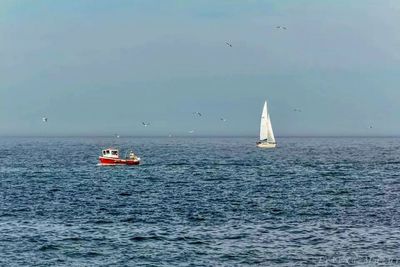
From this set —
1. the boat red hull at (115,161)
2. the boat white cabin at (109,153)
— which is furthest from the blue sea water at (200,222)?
the boat white cabin at (109,153)

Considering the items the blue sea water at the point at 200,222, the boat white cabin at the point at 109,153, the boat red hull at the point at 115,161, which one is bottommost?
the blue sea water at the point at 200,222

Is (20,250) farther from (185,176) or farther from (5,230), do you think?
(185,176)

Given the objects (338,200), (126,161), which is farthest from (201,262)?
(126,161)

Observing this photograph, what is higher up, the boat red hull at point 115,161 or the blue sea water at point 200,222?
the boat red hull at point 115,161

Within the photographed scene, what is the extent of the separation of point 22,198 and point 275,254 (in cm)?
3671

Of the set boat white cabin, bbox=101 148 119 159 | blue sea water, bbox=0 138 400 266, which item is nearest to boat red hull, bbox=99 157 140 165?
boat white cabin, bbox=101 148 119 159

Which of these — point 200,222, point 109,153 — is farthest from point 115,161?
point 200,222

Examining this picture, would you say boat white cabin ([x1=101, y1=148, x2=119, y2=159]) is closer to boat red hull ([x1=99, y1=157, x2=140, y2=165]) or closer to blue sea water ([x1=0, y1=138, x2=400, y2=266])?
boat red hull ([x1=99, y1=157, x2=140, y2=165])

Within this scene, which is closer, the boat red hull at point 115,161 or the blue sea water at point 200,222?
the blue sea water at point 200,222

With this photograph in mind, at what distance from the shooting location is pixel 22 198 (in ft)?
229

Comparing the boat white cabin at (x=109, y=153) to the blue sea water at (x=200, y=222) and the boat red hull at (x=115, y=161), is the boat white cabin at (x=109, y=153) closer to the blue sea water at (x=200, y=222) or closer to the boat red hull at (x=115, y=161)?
the boat red hull at (x=115, y=161)

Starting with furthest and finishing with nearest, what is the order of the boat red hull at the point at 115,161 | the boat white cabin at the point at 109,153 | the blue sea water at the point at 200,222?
the boat white cabin at the point at 109,153
the boat red hull at the point at 115,161
the blue sea water at the point at 200,222

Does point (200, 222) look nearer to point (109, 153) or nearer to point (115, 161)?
point (115, 161)

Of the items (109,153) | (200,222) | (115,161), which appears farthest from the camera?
(109,153)
